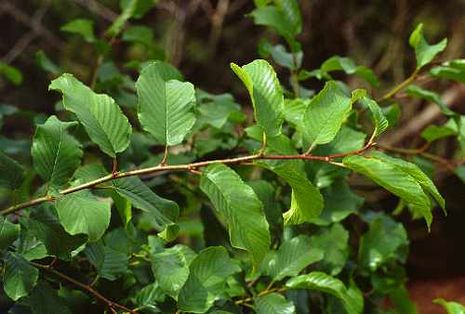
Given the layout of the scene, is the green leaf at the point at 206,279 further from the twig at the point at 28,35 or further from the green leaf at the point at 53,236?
the twig at the point at 28,35

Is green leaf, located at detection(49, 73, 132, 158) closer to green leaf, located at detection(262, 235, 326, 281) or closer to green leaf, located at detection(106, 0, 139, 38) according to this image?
green leaf, located at detection(262, 235, 326, 281)

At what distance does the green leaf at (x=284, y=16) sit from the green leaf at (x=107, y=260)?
0.51 m

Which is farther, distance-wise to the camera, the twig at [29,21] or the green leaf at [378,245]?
the twig at [29,21]

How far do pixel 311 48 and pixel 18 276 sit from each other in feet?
8.37

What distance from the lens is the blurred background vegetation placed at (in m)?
2.94

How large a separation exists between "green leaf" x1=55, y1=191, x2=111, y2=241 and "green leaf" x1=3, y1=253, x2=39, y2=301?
9cm

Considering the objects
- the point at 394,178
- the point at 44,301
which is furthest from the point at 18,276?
the point at 394,178

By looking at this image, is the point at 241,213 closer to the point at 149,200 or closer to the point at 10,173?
the point at 149,200

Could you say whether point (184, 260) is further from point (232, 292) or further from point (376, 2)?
point (376, 2)

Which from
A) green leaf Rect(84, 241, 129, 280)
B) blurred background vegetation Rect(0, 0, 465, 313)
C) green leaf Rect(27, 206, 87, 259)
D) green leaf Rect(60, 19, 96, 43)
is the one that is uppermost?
green leaf Rect(60, 19, 96, 43)

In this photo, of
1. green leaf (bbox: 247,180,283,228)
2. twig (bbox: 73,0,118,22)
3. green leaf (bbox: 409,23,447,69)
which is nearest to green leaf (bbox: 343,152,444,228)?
green leaf (bbox: 247,180,283,228)

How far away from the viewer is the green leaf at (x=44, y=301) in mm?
766

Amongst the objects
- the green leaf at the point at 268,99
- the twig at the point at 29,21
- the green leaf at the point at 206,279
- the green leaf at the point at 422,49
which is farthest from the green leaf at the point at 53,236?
the twig at the point at 29,21

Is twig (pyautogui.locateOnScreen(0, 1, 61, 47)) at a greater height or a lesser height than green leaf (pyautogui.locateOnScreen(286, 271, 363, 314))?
lesser
